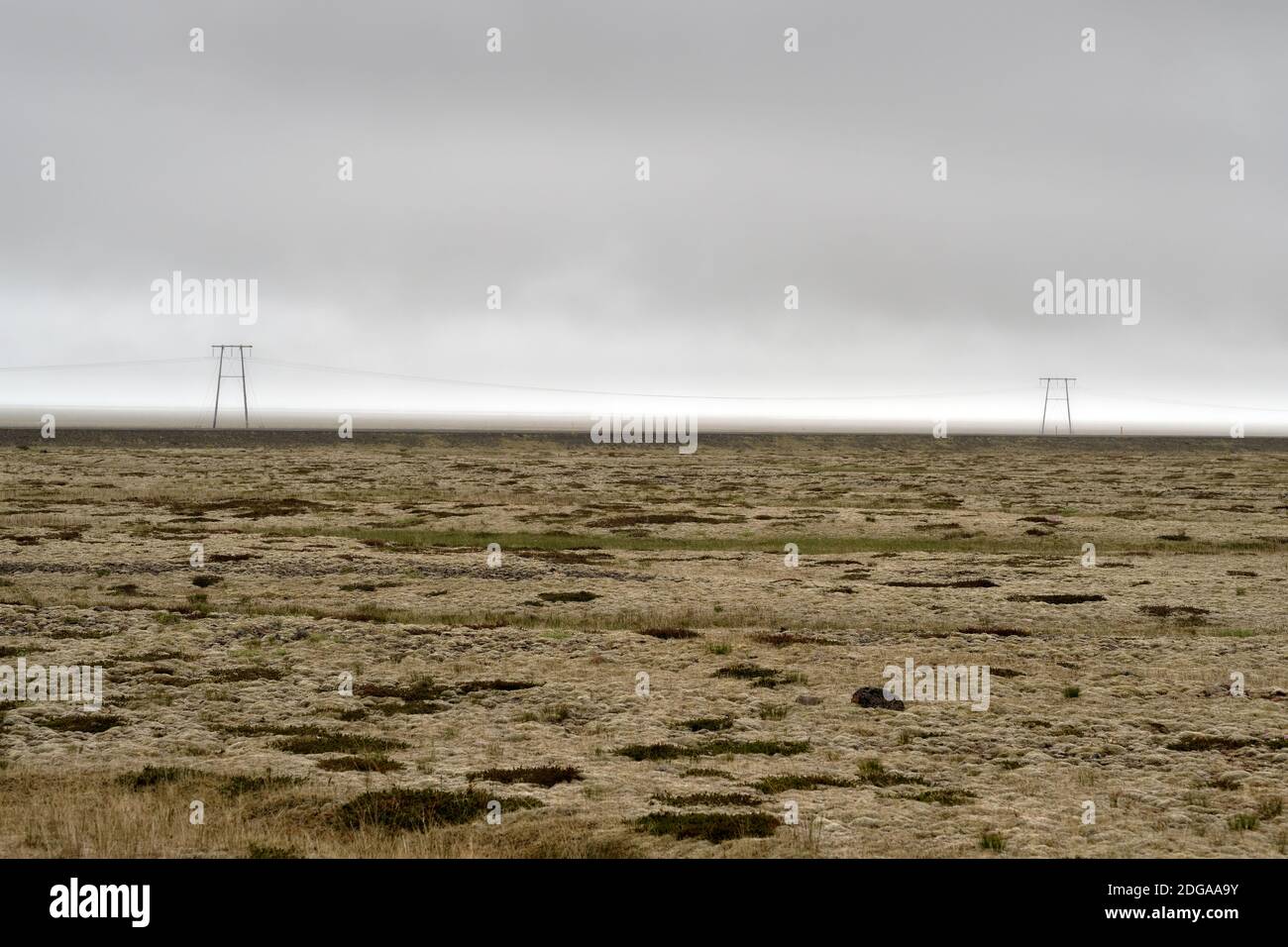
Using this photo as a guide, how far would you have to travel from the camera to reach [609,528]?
7588 centimetres

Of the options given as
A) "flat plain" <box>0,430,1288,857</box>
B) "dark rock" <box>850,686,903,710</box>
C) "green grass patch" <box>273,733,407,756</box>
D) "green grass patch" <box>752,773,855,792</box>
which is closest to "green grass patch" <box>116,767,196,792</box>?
"flat plain" <box>0,430,1288,857</box>

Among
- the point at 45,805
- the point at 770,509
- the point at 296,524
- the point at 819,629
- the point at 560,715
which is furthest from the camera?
the point at 770,509

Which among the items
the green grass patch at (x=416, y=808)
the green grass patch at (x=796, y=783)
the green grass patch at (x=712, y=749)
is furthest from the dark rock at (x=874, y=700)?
the green grass patch at (x=416, y=808)

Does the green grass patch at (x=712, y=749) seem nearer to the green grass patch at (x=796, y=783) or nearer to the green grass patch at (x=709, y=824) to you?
the green grass patch at (x=796, y=783)

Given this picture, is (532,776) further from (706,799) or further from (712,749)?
(712,749)

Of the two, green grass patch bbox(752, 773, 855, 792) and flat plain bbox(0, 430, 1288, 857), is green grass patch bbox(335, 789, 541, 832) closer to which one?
flat plain bbox(0, 430, 1288, 857)

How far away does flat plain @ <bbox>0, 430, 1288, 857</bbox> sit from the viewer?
796 inches

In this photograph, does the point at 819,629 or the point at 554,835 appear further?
the point at 819,629

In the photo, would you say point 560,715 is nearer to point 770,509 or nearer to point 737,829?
point 737,829

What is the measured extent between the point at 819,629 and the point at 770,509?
49482mm
